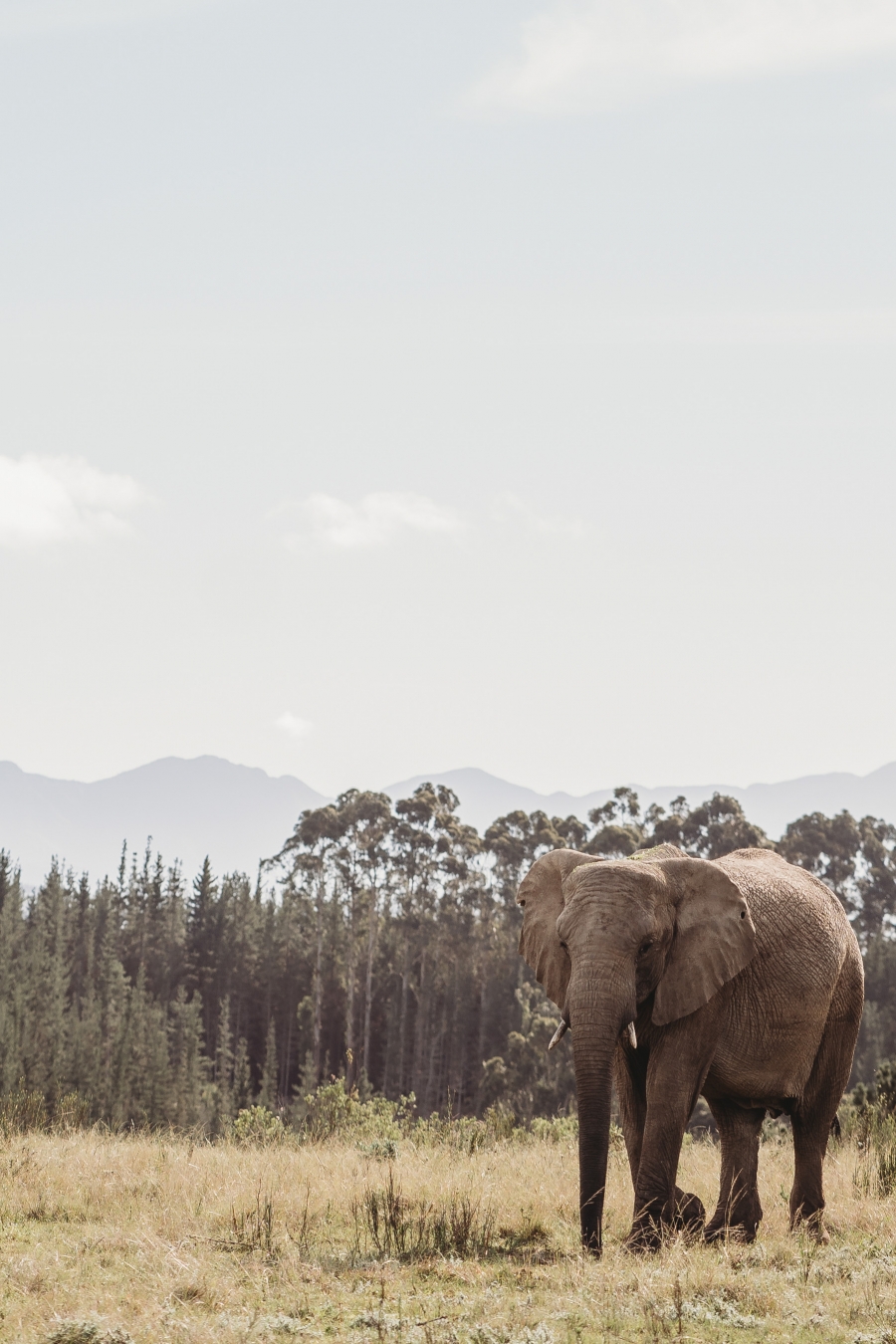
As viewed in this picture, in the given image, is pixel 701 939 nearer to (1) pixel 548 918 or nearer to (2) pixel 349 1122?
(1) pixel 548 918

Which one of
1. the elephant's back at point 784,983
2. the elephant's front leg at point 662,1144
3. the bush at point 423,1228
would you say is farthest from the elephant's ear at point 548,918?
the bush at point 423,1228

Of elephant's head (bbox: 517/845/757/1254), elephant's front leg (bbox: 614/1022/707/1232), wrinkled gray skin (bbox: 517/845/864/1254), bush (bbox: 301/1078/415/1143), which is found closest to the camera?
elephant's head (bbox: 517/845/757/1254)

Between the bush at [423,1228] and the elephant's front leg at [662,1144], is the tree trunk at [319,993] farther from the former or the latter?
the elephant's front leg at [662,1144]

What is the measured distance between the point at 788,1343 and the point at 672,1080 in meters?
2.83

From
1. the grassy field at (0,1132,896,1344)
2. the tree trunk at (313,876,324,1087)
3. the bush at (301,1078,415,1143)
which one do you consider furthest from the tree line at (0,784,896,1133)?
the grassy field at (0,1132,896,1344)

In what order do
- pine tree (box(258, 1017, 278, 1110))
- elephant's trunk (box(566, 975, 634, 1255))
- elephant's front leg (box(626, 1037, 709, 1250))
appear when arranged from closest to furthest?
elephant's trunk (box(566, 975, 634, 1255))
elephant's front leg (box(626, 1037, 709, 1250))
pine tree (box(258, 1017, 278, 1110))

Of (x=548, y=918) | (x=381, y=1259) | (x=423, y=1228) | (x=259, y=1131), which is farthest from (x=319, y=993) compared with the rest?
(x=381, y=1259)

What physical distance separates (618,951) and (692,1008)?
863 mm

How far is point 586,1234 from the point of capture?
346 inches

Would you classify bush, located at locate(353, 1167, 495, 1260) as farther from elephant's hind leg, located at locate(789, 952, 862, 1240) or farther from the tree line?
the tree line

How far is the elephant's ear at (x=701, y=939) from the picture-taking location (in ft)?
31.6

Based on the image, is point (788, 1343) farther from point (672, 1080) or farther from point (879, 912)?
point (879, 912)

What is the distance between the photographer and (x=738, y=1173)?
10625 mm

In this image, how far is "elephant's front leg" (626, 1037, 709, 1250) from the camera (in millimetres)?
9266
